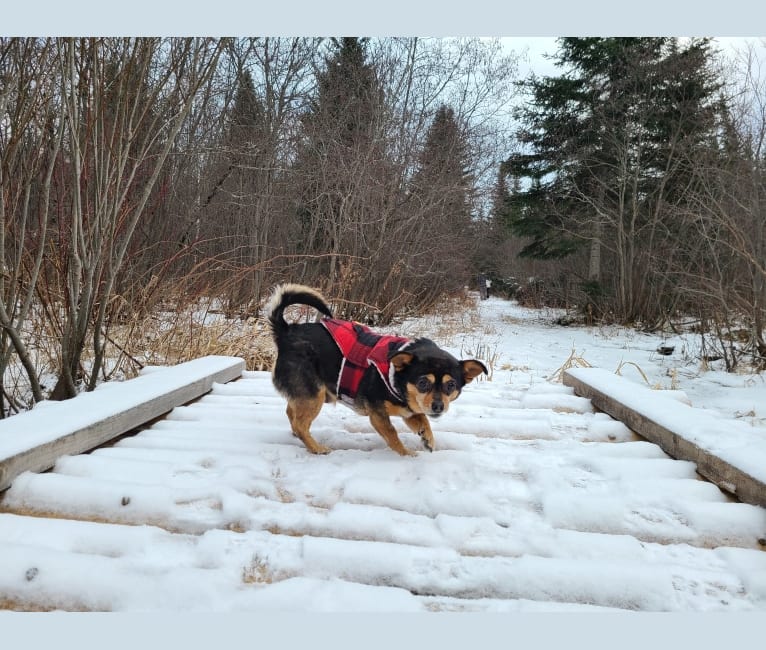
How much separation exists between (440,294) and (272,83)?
8.79 meters

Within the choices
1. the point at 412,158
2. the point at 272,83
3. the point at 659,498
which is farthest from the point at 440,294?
the point at 659,498

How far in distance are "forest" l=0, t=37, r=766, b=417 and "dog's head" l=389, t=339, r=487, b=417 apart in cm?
251

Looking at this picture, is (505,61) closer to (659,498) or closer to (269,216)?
(269,216)

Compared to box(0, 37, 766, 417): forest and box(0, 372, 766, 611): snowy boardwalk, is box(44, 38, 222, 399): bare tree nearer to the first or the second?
box(0, 37, 766, 417): forest

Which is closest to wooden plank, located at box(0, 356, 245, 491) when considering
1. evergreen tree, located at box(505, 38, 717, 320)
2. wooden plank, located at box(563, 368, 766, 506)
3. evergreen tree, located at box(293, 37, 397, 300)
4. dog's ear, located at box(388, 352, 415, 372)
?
dog's ear, located at box(388, 352, 415, 372)

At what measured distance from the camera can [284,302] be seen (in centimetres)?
272

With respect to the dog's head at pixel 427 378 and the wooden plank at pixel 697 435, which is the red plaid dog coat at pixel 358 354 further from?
the wooden plank at pixel 697 435

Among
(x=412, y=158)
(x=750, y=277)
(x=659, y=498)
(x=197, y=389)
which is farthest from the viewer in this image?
(x=412, y=158)

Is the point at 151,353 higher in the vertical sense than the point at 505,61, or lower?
lower

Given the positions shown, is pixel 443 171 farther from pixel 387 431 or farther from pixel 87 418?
pixel 87 418

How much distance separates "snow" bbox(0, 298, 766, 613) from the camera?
139 cm

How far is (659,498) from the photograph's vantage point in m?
1.93

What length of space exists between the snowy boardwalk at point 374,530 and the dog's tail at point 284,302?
646mm

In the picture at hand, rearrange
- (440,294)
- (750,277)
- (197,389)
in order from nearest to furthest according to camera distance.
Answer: (197,389)
(750,277)
(440,294)
